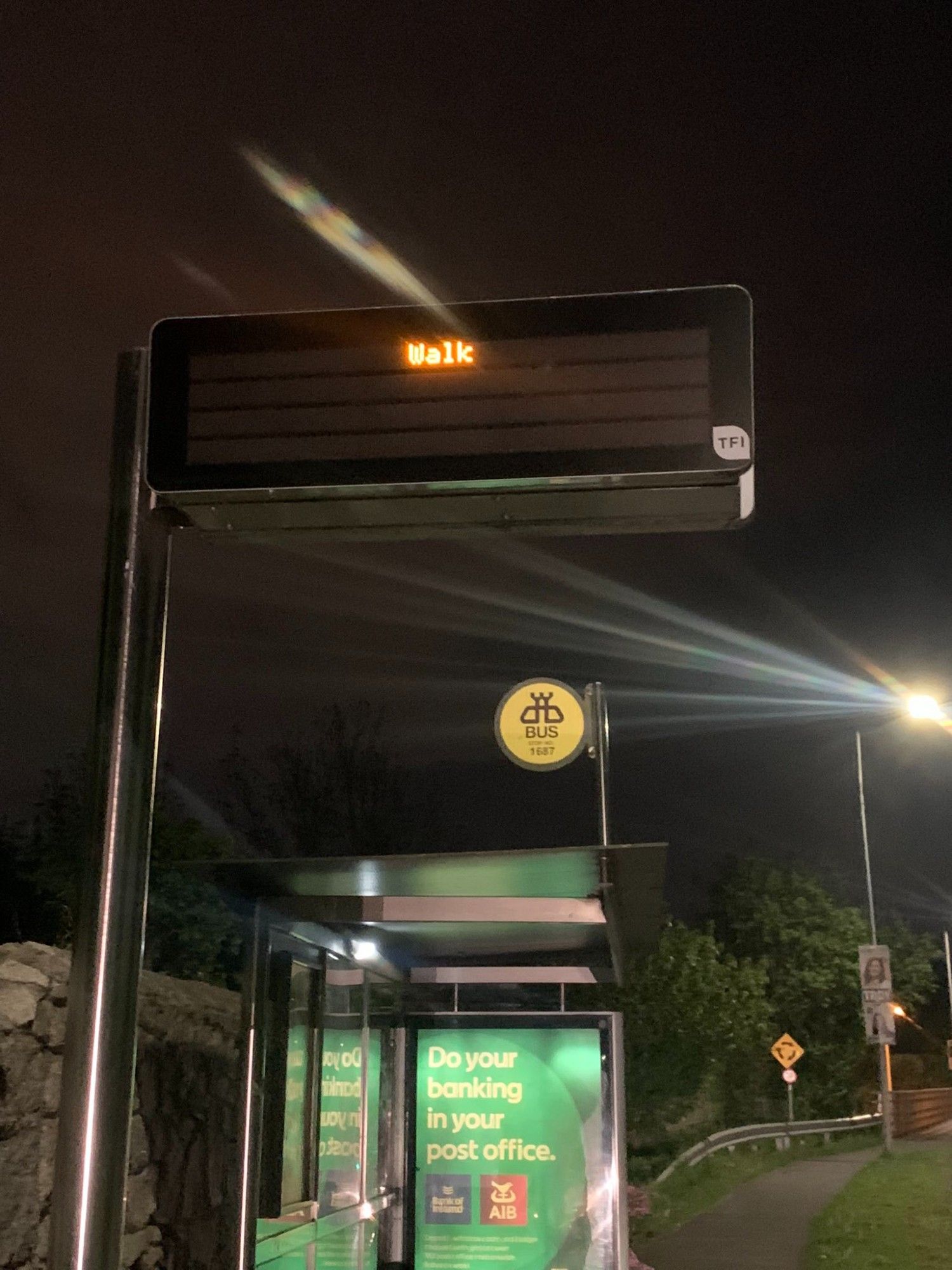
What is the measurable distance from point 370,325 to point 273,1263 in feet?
13.6

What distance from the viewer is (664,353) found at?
3.25m

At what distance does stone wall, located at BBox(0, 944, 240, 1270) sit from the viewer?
14.4 feet

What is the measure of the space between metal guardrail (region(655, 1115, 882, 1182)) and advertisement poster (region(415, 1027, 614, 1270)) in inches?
576

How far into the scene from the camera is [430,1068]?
28.5 ft

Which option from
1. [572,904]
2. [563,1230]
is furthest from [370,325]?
[563,1230]

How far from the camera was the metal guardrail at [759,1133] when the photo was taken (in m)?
24.3

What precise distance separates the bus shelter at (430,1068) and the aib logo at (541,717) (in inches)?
47.1

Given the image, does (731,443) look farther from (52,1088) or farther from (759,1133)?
(759,1133)

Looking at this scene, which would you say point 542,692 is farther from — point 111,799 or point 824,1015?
point 824,1015

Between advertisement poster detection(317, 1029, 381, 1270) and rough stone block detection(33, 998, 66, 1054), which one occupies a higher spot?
rough stone block detection(33, 998, 66, 1054)

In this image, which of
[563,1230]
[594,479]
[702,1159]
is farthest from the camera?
[702,1159]

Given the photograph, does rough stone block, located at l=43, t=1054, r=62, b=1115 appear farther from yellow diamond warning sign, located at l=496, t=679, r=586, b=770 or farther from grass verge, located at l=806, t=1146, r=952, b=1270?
grass verge, located at l=806, t=1146, r=952, b=1270

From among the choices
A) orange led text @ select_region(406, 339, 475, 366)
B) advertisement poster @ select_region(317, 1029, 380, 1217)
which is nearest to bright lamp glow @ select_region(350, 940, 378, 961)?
advertisement poster @ select_region(317, 1029, 380, 1217)

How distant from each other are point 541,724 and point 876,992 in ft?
69.4
